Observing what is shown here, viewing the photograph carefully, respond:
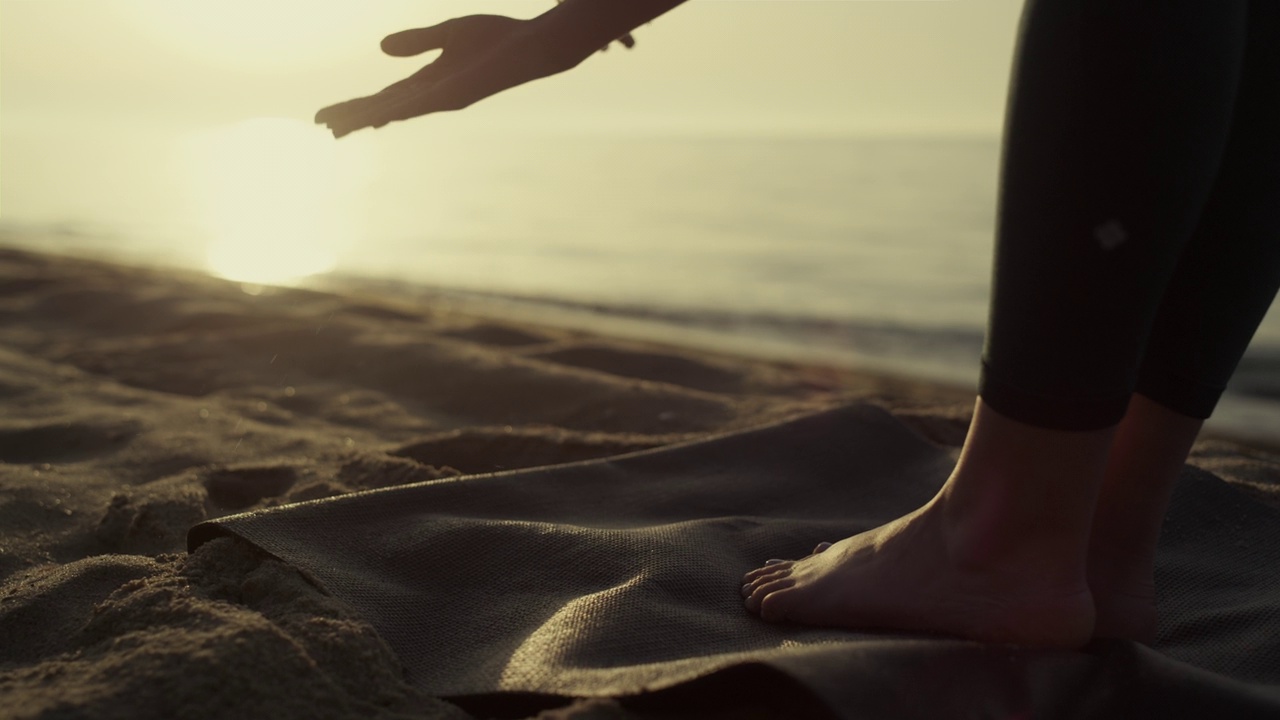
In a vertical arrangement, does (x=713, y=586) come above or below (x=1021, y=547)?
below

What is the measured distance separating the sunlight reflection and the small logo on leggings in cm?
84

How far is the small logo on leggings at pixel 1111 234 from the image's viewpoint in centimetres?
90

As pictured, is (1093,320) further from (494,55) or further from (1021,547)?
(494,55)

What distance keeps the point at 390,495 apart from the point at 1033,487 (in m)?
0.92

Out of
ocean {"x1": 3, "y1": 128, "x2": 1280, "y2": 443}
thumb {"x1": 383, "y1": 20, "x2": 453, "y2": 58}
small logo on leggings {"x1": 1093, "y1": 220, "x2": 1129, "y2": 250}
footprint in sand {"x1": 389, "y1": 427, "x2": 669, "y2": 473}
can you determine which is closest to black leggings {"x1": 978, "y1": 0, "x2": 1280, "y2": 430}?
small logo on leggings {"x1": 1093, "y1": 220, "x2": 1129, "y2": 250}

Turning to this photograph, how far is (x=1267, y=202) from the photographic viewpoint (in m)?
1.05

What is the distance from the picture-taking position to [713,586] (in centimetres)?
129

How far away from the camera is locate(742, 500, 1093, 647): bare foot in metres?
1.04

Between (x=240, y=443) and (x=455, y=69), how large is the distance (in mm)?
1393

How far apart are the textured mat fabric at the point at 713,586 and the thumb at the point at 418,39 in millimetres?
652

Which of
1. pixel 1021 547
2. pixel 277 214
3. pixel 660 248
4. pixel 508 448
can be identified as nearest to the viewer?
pixel 1021 547

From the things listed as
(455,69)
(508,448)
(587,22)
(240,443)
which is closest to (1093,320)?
(587,22)

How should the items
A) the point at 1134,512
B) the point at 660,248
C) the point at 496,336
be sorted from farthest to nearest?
the point at 660,248 < the point at 496,336 < the point at 1134,512

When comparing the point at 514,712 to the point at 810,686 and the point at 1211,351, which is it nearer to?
the point at 810,686
